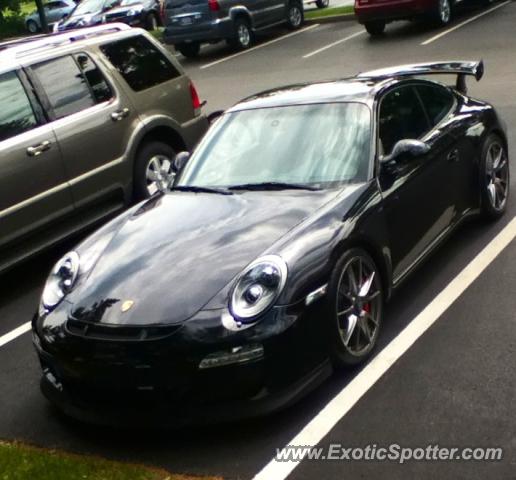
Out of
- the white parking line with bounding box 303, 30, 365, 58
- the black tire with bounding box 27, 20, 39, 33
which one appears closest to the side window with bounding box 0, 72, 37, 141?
the white parking line with bounding box 303, 30, 365, 58

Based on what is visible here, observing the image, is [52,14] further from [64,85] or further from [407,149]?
[407,149]

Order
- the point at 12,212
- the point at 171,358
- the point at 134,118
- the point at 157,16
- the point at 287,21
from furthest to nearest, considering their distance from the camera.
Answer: the point at 157,16
the point at 287,21
the point at 134,118
the point at 12,212
the point at 171,358

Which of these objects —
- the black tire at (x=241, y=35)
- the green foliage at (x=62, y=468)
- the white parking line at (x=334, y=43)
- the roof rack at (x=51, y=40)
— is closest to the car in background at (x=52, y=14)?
the black tire at (x=241, y=35)

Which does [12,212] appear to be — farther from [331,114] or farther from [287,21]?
[287,21]

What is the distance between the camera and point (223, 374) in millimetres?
4332

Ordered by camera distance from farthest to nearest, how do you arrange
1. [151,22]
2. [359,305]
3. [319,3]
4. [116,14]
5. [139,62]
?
[151,22]
[116,14]
[319,3]
[139,62]
[359,305]

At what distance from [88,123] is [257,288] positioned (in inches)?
152

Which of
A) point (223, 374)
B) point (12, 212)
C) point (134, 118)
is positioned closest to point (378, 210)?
point (223, 374)

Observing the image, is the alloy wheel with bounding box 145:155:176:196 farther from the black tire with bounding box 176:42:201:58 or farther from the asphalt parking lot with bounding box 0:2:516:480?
the black tire with bounding box 176:42:201:58

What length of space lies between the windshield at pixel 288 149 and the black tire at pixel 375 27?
13926 mm

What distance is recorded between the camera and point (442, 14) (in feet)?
62.7

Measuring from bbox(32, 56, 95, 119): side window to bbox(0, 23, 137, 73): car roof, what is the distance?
11 cm

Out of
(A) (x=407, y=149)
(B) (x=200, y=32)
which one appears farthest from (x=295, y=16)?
(A) (x=407, y=149)

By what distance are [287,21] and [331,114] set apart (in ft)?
56.4
